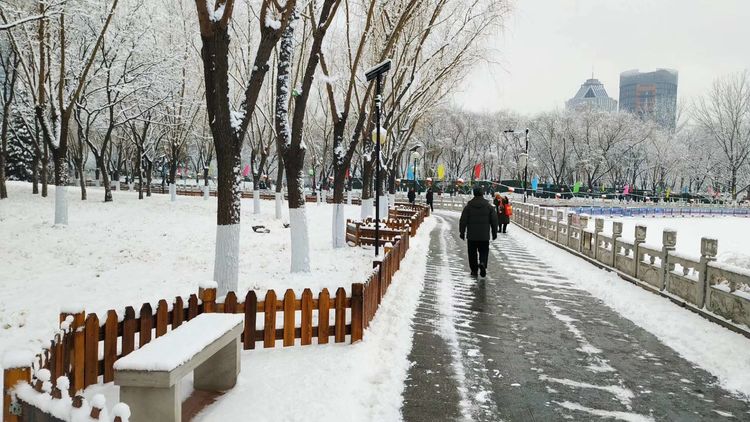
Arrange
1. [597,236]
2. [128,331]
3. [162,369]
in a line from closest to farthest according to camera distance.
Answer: [162,369] → [128,331] → [597,236]

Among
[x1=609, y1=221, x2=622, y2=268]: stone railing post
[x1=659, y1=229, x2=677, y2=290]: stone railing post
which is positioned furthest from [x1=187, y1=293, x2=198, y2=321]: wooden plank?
[x1=609, y1=221, x2=622, y2=268]: stone railing post

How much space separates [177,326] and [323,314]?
65.1 inches

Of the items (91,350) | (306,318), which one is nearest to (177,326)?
(91,350)

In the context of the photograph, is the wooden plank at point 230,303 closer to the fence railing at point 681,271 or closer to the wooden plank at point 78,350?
the wooden plank at point 78,350

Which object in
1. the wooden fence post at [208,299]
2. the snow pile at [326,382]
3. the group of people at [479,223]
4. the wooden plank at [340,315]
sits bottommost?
the snow pile at [326,382]

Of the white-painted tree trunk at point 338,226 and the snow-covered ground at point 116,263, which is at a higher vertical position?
the white-painted tree trunk at point 338,226

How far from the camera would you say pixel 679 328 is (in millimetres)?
7633

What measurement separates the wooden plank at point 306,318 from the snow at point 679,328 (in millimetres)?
4566

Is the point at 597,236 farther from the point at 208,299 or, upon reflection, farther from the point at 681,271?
the point at 208,299

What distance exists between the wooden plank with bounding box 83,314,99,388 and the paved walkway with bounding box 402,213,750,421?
2.89 meters

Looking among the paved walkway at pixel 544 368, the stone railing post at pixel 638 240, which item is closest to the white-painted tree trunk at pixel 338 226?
the paved walkway at pixel 544 368

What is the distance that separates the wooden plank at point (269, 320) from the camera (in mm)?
5906

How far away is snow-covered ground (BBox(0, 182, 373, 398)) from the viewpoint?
29.5 feet

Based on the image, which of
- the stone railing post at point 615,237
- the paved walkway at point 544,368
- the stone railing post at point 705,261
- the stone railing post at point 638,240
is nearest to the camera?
the paved walkway at point 544,368
